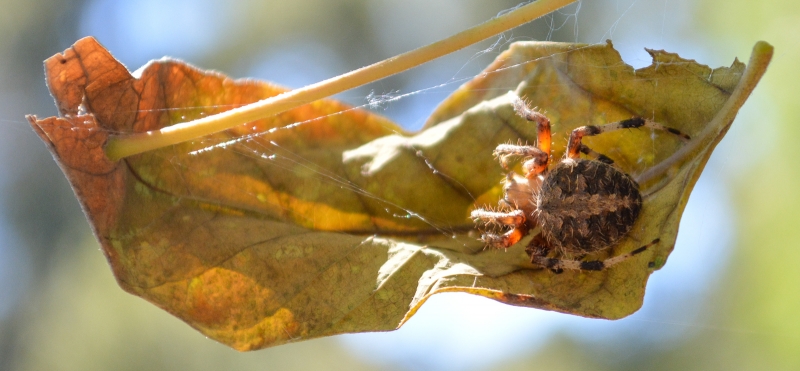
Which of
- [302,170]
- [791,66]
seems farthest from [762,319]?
[302,170]

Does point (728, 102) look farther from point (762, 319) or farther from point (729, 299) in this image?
point (729, 299)

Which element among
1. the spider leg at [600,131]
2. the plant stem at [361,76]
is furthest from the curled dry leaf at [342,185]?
the plant stem at [361,76]

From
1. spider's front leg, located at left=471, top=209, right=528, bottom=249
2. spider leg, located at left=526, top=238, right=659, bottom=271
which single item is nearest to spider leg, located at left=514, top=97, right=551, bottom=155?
spider's front leg, located at left=471, top=209, right=528, bottom=249

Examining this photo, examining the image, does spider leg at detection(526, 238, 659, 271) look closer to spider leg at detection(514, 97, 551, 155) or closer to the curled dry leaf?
the curled dry leaf

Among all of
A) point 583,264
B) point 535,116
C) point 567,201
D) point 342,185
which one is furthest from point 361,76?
point 567,201

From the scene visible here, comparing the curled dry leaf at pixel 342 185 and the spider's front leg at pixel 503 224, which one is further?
the spider's front leg at pixel 503 224

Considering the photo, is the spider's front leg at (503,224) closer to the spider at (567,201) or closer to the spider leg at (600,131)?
the spider at (567,201)
